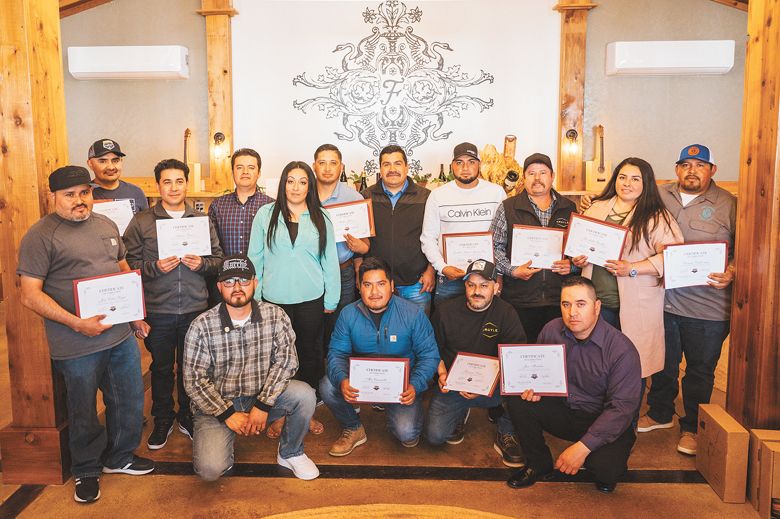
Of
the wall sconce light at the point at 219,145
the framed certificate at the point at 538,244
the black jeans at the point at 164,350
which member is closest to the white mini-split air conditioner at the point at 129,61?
the wall sconce light at the point at 219,145

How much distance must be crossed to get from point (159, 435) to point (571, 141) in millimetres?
5508

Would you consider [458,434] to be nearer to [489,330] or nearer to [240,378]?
[489,330]

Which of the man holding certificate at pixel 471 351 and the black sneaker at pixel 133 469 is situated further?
the man holding certificate at pixel 471 351

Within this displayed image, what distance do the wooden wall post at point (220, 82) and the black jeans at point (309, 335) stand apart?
391 cm

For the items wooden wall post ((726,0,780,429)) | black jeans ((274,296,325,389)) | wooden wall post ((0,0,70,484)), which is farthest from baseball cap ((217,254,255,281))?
wooden wall post ((726,0,780,429))

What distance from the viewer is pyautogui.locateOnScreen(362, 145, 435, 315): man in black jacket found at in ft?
12.3

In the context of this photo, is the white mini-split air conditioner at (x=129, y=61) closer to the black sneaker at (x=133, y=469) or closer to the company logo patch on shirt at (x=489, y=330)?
the black sneaker at (x=133, y=469)

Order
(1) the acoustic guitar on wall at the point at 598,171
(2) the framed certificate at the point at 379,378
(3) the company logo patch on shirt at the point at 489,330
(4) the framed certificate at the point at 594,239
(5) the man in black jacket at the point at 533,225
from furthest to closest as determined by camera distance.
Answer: (1) the acoustic guitar on wall at the point at 598,171 → (5) the man in black jacket at the point at 533,225 → (3) the company logo patch on shirt at the point at 489,330 → (4) the framed certificate at the point at 594,239 → (2) the framed certificate at the point at 379,378

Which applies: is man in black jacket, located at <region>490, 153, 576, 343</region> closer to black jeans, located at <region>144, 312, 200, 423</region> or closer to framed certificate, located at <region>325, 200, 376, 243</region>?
framed certificate, located at <region>325, 200, 376, 243</region>

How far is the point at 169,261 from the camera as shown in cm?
320

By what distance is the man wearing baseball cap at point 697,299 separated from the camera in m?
3.23

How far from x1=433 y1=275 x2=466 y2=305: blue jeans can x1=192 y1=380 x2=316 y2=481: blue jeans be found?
3.71 feet

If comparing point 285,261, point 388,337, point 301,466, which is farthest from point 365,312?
point 301,466

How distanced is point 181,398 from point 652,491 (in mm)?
2662
